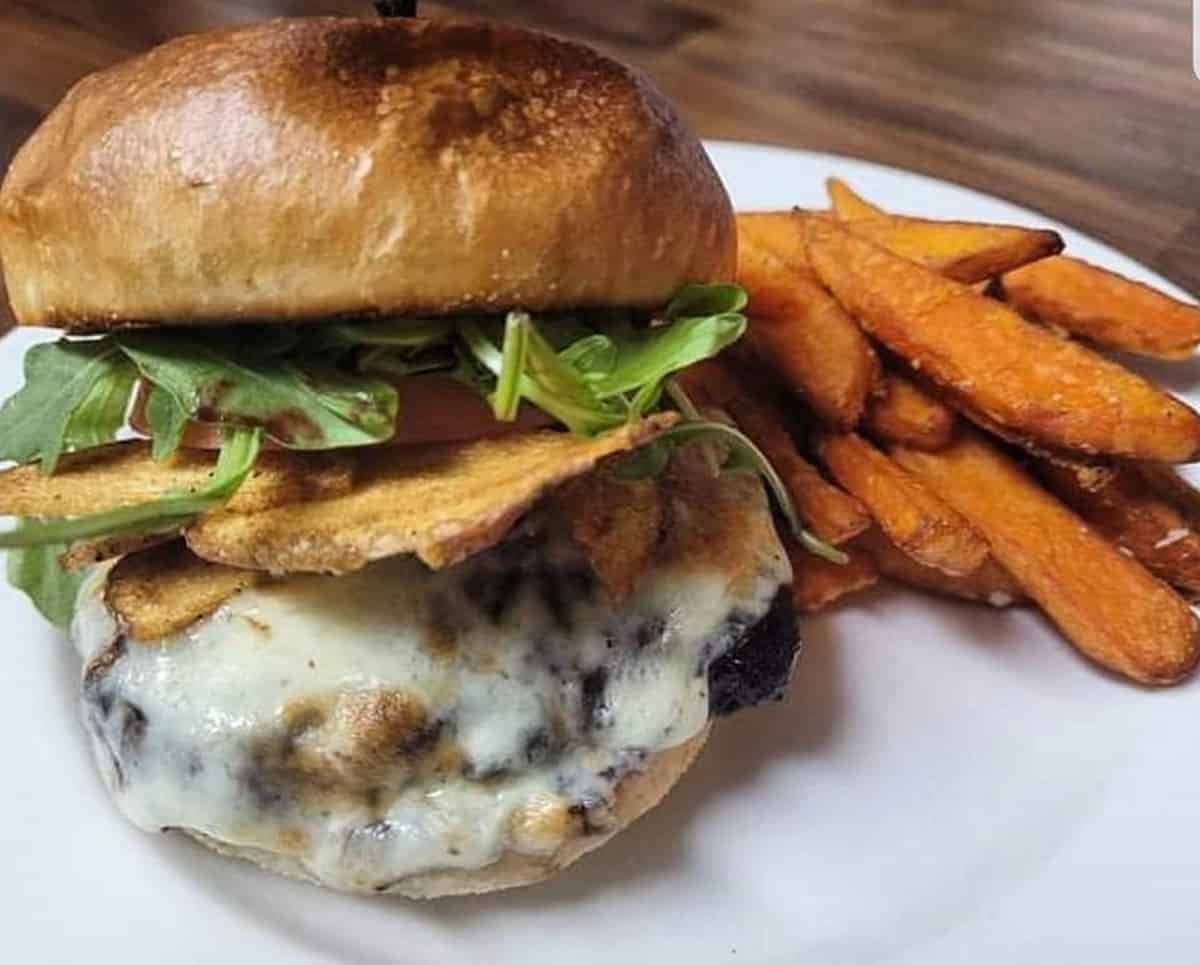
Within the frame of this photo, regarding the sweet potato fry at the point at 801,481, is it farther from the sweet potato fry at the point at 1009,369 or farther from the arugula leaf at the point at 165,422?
the arugula leaf at the point at 165,422

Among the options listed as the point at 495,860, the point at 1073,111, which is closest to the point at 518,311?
the point at 495,860

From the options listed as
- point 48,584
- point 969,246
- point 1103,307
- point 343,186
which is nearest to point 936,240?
point 969,246

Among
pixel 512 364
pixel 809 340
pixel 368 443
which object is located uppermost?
pixel 512 364

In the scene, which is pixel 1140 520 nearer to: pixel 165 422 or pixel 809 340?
pixel 809 340

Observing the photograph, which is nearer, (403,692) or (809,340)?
(403,692)

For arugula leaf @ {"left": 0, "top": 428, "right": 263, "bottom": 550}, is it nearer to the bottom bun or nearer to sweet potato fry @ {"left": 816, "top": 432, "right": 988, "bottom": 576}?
the bottom bun

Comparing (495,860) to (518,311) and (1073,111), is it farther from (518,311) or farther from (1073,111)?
(1073,111)
